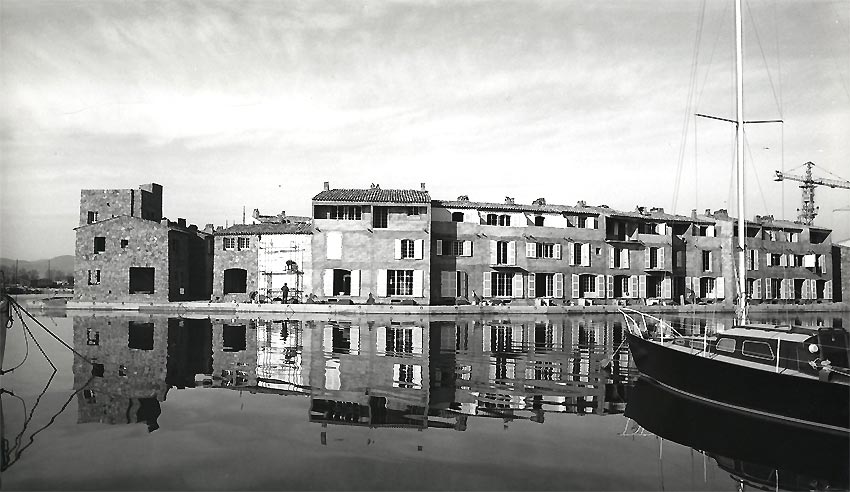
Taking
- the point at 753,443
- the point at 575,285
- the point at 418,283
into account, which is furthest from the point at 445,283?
the point at 753,443

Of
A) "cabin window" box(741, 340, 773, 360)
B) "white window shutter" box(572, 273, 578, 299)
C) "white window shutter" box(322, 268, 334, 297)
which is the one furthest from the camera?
"white window shutter" box(572, 273, 578, 299)

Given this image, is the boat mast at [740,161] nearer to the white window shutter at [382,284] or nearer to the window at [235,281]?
the white window shutter at [382,284]

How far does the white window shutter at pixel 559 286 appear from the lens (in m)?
46.9

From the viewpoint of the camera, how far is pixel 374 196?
44.8 m

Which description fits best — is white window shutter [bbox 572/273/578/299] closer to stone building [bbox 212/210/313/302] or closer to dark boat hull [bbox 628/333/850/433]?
stone building [bbox 212/210/313/302]

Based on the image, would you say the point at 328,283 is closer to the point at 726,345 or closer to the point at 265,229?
the point at 265,229

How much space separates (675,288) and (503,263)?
17.6 metres

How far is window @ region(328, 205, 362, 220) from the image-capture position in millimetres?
44812

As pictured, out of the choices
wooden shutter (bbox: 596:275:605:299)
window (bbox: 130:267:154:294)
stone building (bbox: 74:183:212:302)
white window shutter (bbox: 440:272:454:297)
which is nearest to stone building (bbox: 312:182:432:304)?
white window shutter (bbox: 440:272:454:297)

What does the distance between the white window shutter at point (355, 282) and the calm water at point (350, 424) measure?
21059 mm

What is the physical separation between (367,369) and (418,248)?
26.4 meters

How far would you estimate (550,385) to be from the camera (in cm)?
1628

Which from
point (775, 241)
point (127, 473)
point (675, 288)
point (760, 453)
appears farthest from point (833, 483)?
point (775, 241)

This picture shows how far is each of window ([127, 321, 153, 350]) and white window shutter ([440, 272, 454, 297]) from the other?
2156 centimetres
